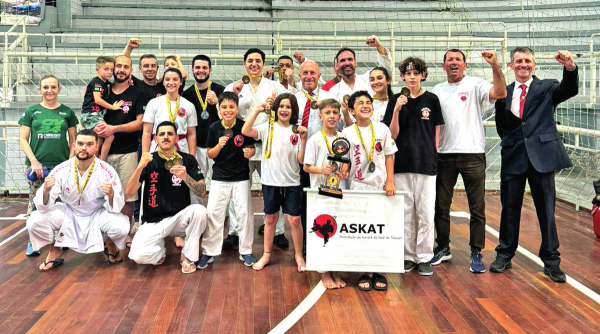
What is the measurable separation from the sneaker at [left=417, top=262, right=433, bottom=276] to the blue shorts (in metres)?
1.16

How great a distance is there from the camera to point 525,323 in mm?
3357

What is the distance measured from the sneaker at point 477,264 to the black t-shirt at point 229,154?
219 cm

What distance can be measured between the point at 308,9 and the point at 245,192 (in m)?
9.57

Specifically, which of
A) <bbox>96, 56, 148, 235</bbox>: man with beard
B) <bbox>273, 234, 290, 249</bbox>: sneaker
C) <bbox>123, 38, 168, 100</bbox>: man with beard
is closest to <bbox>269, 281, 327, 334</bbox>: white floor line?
<bbox>273, 234, 290, 249</bbox>: sneaker

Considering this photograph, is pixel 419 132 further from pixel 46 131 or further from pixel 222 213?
pixel 46 131

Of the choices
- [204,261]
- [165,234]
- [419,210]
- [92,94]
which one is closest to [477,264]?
[419,210]

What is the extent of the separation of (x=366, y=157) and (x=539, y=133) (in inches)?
57.0

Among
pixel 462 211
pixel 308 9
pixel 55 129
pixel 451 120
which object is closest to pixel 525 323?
pixel 451 120

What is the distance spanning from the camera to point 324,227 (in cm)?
412

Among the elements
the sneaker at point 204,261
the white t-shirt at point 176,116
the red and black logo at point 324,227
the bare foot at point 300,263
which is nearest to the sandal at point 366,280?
the red and black logo at point 324,227

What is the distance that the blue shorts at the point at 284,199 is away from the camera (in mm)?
4445

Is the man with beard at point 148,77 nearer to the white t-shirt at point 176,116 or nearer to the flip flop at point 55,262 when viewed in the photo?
the white t-shirt at point 176,116

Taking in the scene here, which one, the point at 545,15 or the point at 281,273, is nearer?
the point at 281,273

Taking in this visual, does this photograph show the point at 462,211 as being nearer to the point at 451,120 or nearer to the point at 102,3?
the point at 451,120
